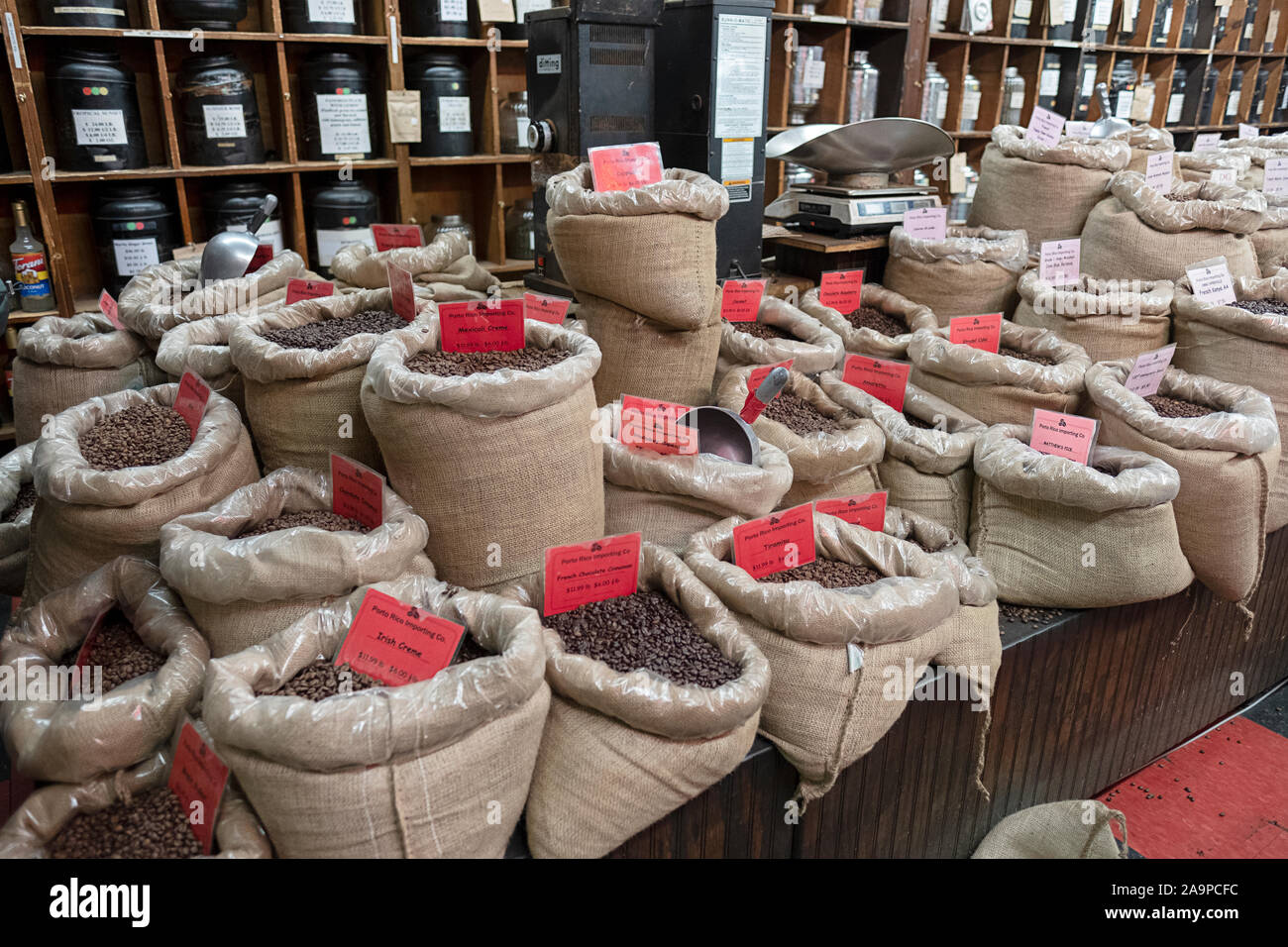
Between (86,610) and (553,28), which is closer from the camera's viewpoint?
(86,610)

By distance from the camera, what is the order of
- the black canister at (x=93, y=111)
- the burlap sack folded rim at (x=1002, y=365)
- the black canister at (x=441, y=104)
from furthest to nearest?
the black canister at (x=441, y=104) < the black canister at (x=93, y=111) < the burlap sack folded rim at (x=1002, y=365)

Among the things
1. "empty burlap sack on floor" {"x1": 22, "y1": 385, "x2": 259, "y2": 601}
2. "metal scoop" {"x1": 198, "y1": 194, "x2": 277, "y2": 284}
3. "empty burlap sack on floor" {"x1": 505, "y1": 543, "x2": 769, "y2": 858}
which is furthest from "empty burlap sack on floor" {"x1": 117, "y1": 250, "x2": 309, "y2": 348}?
"empty burlap sack on floor" {"x1": 505, "y1": 543, "x2": 769, "y2": 858}

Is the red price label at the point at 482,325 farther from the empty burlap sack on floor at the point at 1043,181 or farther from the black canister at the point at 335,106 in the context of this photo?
the black canister at the point at 335,106

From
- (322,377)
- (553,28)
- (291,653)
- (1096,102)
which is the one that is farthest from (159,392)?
(1096,102)

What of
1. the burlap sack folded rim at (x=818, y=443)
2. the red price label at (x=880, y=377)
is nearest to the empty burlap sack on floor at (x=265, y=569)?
the burlap sack folded rim at (x=818, y=443)

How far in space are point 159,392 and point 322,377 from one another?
0.35 metres

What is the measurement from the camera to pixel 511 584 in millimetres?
1253

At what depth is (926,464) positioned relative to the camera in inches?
64.4

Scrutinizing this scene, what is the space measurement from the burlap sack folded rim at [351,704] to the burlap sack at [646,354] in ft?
2.40

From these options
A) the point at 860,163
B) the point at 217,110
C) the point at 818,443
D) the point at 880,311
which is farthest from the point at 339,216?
the point at 818,443

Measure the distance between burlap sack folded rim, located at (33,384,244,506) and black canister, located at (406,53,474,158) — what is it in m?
2.00

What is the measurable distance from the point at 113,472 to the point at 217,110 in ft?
6.42

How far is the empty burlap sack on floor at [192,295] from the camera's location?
1608 mm
